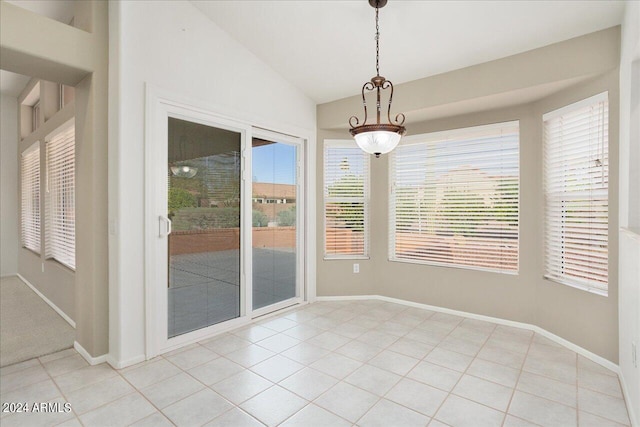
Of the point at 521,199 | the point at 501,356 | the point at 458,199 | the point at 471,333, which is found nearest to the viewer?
the point at 501,356

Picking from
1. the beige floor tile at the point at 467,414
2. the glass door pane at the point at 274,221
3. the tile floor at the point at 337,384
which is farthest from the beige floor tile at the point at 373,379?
the glass door pane at the point at 274,221

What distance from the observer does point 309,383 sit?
2404mm

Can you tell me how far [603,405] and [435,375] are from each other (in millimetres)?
1008

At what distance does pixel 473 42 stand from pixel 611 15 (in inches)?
36.6

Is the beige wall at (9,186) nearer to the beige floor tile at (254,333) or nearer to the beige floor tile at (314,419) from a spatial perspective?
the beige floor tile at (254,333)

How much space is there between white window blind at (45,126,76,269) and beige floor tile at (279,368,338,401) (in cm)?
279

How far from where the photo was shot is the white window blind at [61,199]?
3703 mm

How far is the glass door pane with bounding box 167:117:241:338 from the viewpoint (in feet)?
9.78

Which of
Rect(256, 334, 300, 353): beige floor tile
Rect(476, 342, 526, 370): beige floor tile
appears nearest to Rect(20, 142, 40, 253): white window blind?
Rect(256, 334, 300, 353): beige floor tile

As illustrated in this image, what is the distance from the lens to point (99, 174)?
8.70ft

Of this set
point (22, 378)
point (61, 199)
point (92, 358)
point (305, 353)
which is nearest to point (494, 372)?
point (305, 353)

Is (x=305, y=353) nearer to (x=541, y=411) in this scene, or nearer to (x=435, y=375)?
(x=435, y=375)

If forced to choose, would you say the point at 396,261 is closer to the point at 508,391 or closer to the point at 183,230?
the point at 508,391

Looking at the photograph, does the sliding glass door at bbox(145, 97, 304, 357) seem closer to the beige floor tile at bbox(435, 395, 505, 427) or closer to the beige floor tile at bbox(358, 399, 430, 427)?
the beige floor tile at bbox(358, 399, 430, 427)
